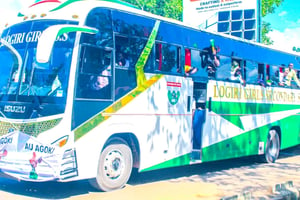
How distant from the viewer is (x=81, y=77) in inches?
298

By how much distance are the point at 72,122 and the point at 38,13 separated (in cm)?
236

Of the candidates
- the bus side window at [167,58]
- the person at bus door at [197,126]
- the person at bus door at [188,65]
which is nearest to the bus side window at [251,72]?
the person at bus door at [197,126]

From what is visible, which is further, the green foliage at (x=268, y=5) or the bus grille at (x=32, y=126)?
the green foliage at (x=268, y=5)

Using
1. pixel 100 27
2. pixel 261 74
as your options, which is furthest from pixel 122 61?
pixel 261 74

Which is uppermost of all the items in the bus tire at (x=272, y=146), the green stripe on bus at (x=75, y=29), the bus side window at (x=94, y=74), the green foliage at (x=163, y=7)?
the green foliage at (x=163, y=7)

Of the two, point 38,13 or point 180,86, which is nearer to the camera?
point 38,13

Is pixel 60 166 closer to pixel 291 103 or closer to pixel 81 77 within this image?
pixel 81 77

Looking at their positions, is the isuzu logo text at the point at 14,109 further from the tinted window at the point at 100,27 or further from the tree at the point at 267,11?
the tree at the point at 267,11

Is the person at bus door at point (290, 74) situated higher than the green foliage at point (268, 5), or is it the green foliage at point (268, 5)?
the green foliage at point (268, 5)

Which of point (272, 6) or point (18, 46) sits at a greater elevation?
point (272, 6)

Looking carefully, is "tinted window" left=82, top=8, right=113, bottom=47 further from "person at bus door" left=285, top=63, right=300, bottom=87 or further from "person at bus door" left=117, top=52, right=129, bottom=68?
"person at bus door" left=285, top=63, right=300, bottom=87

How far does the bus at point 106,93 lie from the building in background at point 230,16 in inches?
504

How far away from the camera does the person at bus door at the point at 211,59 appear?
36.0 feet

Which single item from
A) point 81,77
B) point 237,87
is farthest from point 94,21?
point 237,87
